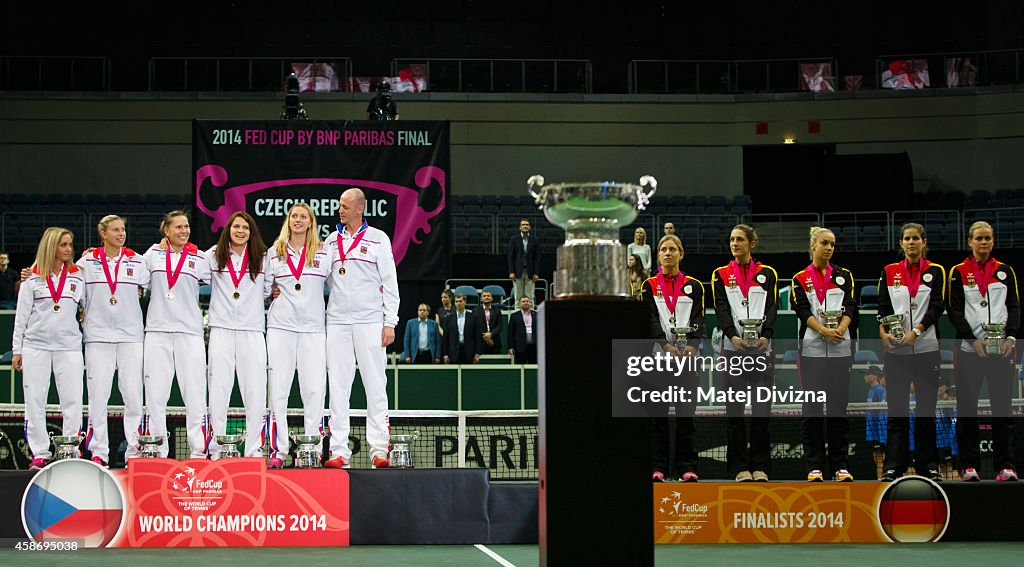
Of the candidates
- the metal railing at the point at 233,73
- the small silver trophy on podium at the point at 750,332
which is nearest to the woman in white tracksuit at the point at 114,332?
the small silver trophy on podium at the point at 750,332

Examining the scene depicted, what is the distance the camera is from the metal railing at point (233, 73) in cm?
2333

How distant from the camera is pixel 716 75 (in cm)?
2406

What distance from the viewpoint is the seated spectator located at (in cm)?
1442

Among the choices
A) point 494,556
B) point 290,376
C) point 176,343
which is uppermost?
point 176,343

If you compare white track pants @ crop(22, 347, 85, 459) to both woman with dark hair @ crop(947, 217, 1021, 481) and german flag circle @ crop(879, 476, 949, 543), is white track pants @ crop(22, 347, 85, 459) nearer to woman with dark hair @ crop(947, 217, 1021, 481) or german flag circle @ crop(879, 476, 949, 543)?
german flag circle @ crop(879, 476, 949, 543)

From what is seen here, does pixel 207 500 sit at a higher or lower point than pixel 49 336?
lower

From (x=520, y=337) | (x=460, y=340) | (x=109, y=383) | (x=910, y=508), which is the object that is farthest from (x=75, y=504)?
(x=520, y=337)

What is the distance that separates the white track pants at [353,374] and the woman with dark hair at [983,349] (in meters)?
3.92

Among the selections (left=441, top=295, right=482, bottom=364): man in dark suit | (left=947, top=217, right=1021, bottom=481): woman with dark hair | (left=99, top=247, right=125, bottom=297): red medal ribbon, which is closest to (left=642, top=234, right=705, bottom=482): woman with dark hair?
(left=947, top=217, right=1021, bottom=481): woman with dark hair

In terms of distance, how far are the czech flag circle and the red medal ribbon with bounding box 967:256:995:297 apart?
5983mm

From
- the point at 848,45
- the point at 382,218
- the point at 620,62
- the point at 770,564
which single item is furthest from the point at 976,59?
the point at 770,564

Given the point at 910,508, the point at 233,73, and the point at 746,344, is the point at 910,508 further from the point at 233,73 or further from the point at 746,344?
the point at 233,73

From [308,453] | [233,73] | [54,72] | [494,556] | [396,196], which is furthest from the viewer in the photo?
[233,73]

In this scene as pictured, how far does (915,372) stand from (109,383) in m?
5.59
